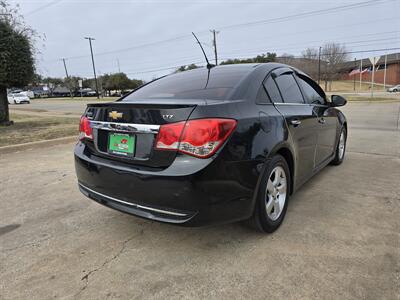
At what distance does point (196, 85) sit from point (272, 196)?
4.08 ft

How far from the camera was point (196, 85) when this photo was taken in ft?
9.69

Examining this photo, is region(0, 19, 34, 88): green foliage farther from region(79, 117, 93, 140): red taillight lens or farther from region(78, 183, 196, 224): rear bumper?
region(78, 183, 196, 224): rear bumper

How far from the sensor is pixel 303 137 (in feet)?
10.6

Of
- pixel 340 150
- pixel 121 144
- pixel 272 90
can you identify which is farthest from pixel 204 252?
pixel 340 150

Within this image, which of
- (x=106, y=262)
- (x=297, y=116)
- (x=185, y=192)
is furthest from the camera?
(x=297, y=116)

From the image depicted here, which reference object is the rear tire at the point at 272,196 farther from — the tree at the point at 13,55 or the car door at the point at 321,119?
the tree at the point at 13,55

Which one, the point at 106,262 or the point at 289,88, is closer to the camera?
the point at 106,262

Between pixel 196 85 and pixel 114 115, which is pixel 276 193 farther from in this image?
pixel 114 115

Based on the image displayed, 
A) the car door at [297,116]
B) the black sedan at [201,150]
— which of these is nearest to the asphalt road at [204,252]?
the black sedan at [201,150]

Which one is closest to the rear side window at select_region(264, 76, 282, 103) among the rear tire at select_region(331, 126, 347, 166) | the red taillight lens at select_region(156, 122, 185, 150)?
the red taillight lens at select_region(156, 122, 185, 150)

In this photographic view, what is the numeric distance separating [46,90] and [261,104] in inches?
3209

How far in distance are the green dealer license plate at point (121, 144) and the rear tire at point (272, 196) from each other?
1054 millimetres

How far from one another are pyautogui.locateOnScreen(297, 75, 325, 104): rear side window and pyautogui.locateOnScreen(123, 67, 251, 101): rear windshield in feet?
3.40

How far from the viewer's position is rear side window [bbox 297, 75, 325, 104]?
147 inches
